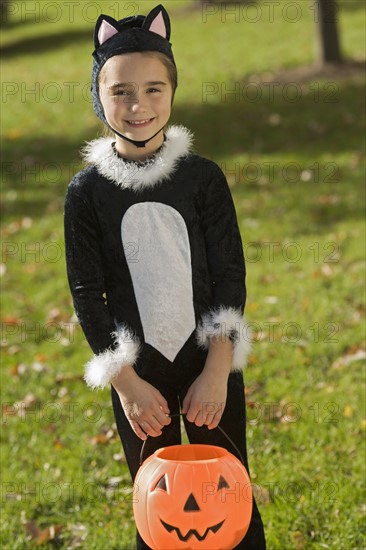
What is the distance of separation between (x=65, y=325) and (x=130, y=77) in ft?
15.3

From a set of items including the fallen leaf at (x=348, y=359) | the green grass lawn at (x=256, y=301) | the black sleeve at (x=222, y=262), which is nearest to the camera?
the black sleeve at (x=222, y=262)

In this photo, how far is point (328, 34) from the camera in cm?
1316

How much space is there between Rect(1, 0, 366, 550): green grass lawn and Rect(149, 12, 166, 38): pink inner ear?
222cm

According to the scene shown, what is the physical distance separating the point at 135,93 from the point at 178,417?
1156 mm

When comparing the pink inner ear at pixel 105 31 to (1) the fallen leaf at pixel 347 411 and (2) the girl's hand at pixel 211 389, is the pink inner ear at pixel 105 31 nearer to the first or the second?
(2) the girl's hand at pixel 211 389

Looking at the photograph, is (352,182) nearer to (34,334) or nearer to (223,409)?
(34,334)

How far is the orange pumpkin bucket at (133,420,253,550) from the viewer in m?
2.66

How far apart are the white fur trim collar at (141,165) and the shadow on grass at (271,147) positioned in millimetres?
5578

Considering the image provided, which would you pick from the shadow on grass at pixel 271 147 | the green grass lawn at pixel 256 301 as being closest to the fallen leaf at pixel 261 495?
the green grass lawn at pixel 256 301

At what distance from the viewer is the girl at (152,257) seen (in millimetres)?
2801

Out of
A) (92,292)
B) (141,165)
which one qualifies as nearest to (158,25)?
(141,165)

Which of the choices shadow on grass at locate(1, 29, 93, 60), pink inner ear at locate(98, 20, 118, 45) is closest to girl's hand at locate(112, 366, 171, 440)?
pink inner ear at locate(98, 20, 118, 45)

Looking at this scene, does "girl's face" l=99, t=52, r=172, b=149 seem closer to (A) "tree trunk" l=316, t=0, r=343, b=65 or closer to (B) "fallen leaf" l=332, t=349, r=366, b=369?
(B) "fallen leaf" l=332, t=349, r=366, b=369

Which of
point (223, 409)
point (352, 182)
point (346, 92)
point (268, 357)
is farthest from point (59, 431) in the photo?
point (346, 92)
